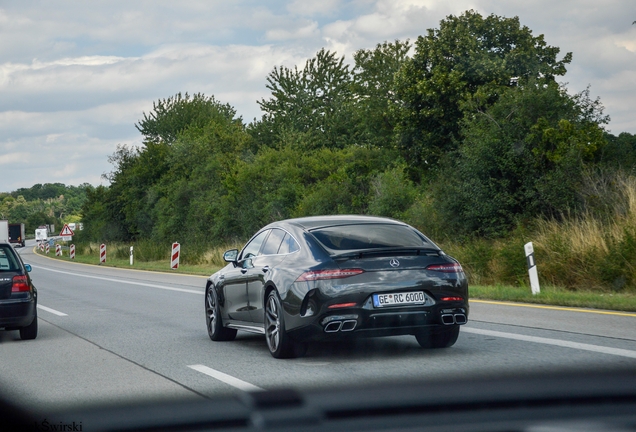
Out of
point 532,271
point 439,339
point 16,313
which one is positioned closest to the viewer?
point 439,339

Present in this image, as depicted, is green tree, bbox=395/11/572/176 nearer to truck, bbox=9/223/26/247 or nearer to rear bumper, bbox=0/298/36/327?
rear bumper, bbox=0/298/36/327

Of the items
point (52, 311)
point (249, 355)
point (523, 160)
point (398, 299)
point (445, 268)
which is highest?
point (523, 160)

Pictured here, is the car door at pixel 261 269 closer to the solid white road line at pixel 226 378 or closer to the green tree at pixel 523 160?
the solid white road line at pixel 226 378

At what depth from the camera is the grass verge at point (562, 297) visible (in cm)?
1288

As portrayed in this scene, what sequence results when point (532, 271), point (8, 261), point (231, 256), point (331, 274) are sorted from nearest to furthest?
point (331, 274), point (231, 256), point (8, 261), point (532, 271)

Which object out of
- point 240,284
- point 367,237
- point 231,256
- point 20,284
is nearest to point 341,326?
point 367,237

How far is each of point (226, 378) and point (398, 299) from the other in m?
1.76

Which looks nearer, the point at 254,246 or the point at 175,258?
the point at 254,246

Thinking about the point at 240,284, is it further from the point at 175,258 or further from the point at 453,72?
the point at 175,258

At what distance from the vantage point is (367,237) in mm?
9047

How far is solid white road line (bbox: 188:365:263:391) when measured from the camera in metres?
7.31

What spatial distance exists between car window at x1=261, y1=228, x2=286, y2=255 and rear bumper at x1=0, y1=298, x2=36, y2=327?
Answer: 3.94 m

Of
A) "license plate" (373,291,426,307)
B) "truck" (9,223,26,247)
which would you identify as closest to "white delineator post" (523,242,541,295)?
"license plate" (373,291,426,307)

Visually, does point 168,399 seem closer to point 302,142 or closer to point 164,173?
point 302,142
